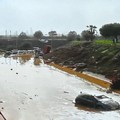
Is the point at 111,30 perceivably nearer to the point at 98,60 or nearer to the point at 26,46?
the point at 98,60

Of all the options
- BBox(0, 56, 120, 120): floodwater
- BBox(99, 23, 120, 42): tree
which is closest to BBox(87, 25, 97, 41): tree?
BBox(99, 23, 120, 42): tree

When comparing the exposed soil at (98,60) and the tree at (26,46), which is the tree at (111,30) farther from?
the tree at (26,46)

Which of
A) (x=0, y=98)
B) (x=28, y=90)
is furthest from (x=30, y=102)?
(x=28, y=90)

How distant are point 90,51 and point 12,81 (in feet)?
116

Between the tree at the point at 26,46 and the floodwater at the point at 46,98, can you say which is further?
the tree at the point at 26,46

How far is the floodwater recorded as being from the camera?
37125 mm

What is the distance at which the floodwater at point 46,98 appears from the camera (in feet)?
122

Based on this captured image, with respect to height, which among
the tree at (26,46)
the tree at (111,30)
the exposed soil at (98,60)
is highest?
the tree at (111,30)

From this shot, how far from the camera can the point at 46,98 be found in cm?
4672

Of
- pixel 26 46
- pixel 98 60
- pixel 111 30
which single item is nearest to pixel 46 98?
pixel 98 60

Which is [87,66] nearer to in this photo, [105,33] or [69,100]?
[105,33]

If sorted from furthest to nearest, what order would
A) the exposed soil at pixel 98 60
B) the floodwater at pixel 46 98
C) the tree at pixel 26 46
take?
the tree at pixel 26 46 → the exposed soil at pixel 98 60 → the floodwater at pixel 46 98

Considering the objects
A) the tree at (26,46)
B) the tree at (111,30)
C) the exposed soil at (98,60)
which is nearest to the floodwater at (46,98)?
the exposed soil at (98,60)

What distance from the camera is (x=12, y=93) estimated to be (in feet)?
166
